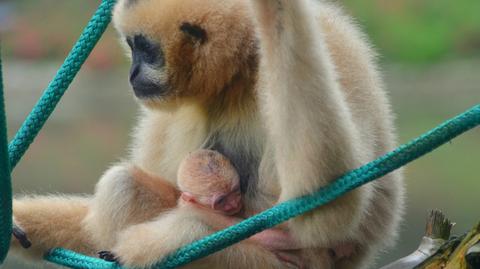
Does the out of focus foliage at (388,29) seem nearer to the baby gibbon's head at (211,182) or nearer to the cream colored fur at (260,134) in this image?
the cream colored fur at (260,134)

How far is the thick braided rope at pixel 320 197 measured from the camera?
13.0ft

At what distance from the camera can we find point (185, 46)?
5.73m

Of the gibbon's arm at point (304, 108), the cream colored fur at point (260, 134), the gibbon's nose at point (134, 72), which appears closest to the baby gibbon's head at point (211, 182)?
the cream colored fur at point (260, 134)

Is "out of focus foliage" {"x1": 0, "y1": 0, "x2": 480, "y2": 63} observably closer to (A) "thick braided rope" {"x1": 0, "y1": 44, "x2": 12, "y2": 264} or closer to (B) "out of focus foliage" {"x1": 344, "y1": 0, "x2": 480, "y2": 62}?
(B) "out of focus foliage" {"x1": 344, "y1": 0, "x2": 480, "y2": 62}

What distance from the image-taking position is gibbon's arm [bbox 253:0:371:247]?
174 inches

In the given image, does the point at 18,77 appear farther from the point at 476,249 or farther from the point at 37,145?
the point at 476,249

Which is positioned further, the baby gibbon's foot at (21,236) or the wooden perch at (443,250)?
the baby gibbon's foot at (21,236)

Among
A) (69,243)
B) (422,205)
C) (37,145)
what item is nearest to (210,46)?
(69,243)

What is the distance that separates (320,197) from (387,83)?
20.6 m

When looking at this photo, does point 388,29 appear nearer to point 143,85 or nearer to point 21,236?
point 143,85

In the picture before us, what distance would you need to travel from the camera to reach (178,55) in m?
5.79

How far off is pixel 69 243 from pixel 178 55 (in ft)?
5.31

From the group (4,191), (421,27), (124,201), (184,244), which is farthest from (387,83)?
(4,191)

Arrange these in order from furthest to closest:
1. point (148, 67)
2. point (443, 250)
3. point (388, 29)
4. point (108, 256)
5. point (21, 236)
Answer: point (388, 29), point (21, 236), point (148, 67), point (108, 256), point (443, 250)
